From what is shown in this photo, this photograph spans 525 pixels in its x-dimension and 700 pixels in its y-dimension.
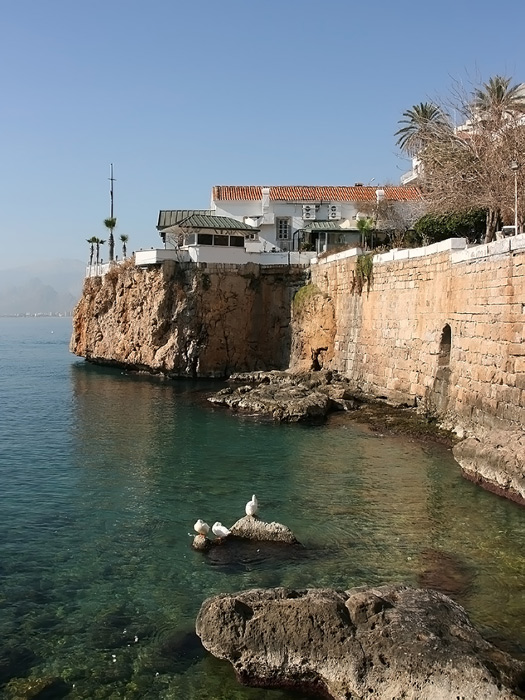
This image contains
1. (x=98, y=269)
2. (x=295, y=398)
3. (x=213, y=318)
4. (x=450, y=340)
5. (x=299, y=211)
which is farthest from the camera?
(x=299, y=211)

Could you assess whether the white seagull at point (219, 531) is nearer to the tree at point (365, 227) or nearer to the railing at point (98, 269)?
the tree at point (365, 227)

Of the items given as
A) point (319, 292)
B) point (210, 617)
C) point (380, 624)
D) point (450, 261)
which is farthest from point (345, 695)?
point (319, 292)

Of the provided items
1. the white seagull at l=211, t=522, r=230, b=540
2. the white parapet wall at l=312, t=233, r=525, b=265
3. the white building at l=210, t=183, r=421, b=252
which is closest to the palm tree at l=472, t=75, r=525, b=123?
the white parapet wall at l=312, t=233, r=525, b=265

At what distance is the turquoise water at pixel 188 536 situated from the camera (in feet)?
24.8

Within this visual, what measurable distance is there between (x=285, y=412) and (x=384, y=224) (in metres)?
23.0

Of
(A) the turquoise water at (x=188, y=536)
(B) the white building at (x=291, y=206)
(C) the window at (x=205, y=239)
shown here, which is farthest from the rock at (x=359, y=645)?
(B) the white building at (x=291, y=206)

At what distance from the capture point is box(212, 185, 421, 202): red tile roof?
155 feet

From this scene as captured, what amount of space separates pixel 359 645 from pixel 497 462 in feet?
27.2

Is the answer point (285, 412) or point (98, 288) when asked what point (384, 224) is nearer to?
point (98, 288)

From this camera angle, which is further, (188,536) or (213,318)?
(213,318)

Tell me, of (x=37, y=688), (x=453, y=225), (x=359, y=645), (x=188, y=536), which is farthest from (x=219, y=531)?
(x=453, y=225)

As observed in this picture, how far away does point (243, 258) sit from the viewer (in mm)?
36125

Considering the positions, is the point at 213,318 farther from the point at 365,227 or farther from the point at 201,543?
the point at 201,543

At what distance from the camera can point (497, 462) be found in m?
13.8
